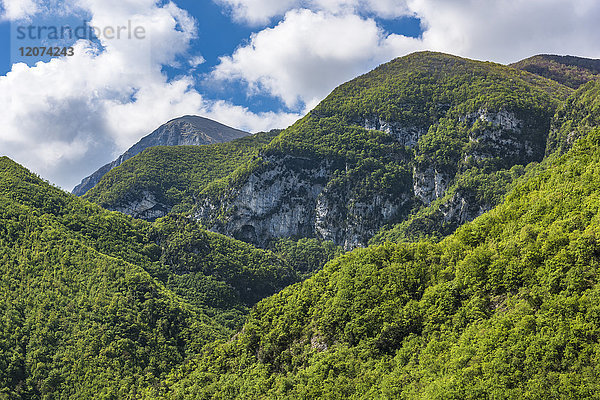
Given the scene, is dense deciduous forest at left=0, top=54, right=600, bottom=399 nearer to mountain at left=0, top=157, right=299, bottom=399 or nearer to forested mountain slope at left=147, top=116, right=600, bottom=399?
forested mountain slope at left=147, top=116, right=600, bottom=399

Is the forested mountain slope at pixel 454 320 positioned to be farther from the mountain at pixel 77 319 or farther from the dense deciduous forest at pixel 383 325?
the mountain at pixel 77 319

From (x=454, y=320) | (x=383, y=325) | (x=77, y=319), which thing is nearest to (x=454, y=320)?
(x=454, y=320)

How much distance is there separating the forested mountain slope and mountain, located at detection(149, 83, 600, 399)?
172 mm

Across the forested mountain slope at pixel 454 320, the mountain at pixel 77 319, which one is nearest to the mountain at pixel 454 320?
the forested mountain slope at pixel 454 320

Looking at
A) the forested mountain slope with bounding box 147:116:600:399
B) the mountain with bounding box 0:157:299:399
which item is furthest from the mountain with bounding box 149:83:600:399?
the mountain with bounding box 0:157:299:399

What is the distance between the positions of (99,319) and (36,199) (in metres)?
74.2

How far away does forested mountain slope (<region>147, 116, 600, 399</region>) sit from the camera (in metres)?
53.3

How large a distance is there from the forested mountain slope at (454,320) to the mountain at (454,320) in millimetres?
172

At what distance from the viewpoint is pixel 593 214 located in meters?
67.0

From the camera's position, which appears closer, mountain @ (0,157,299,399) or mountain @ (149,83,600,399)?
mountain @ (149,83,600,399)

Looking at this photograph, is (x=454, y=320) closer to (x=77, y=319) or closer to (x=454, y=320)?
(x=454, y=320)

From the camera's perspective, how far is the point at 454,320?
228ft

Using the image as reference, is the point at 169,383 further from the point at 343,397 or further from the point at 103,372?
the point at 343,397

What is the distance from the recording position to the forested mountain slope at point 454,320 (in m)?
53.3
